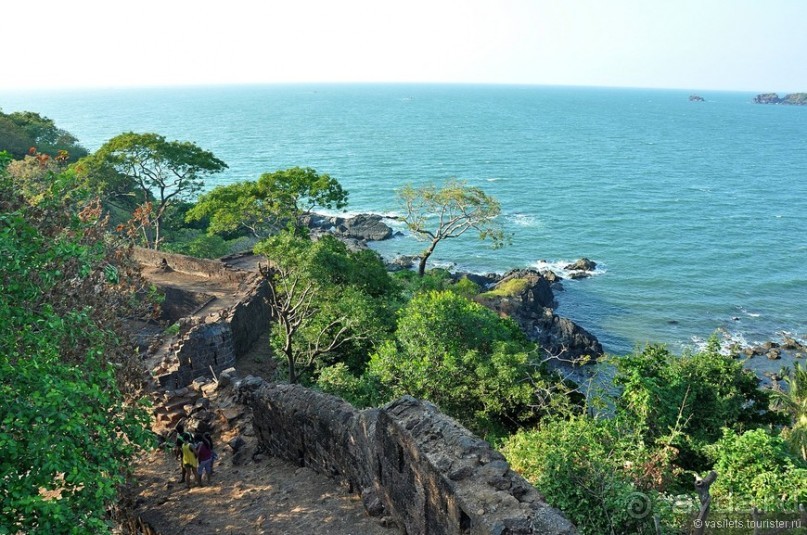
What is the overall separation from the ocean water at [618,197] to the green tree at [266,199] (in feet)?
57.7

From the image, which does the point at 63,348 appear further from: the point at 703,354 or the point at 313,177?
the point at 313,177

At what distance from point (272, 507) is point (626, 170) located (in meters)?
91.5

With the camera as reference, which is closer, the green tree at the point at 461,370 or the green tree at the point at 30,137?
the green tree at the point at 461,370

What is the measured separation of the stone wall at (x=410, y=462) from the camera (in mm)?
7762

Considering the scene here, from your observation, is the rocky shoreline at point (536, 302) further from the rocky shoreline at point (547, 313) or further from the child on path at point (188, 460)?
the child on path at point (188, 460)

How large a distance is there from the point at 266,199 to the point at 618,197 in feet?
175

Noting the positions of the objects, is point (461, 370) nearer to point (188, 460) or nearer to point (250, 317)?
point (188, 460)

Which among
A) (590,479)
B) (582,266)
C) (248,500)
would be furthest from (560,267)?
A: (590,479)

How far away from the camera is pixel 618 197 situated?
7731cm

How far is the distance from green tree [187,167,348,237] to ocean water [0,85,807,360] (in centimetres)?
1758

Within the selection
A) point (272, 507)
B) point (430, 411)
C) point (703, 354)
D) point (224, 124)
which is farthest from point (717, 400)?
point (224, 124)

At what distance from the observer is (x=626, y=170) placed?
95250 millimetres

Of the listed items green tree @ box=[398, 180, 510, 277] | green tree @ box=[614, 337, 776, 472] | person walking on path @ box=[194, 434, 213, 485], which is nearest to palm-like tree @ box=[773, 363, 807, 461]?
green tree @ box=[614, 337, 776, 472]

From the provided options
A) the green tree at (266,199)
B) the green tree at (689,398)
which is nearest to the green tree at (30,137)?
the green tree at (266,199)
